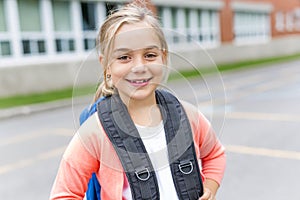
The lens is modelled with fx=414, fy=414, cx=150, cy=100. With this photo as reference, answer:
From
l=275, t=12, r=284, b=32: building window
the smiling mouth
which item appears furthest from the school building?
l=275, t=12, r=284, b=32: building window

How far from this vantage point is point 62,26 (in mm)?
14180

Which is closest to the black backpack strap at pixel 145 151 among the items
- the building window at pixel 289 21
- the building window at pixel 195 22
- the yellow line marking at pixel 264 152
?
the yellow line marking at pixel 264 152

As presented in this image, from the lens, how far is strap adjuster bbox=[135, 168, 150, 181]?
125 cm

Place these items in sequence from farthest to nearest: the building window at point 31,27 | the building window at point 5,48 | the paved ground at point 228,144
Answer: the building window at point 31,27
the building window at point 5,48
the paved ground at point 228,144

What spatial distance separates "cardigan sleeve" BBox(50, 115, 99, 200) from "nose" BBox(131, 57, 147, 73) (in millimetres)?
238

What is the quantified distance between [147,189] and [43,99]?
10505 mm

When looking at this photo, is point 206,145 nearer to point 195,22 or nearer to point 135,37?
point 135,37

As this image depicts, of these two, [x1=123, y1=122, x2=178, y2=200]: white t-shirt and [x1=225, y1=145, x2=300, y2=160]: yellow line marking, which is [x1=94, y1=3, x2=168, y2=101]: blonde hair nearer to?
[x1=123, y1=122, x2=178, y2=200]: white t-shirt

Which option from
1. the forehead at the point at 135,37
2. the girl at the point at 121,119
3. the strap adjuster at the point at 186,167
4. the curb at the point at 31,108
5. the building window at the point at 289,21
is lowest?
the building window at the point at 289,21

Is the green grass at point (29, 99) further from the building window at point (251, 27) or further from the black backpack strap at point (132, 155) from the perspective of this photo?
the building window at point (251, 27)

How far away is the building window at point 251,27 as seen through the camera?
2620 centimetres

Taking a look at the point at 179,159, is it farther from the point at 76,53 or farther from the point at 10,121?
the point at 76,53

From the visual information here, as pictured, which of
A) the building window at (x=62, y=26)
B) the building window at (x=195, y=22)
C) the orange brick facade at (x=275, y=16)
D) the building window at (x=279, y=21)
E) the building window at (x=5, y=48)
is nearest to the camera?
the building window at (x=5, y=48)

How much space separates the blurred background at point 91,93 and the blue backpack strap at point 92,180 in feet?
0.07
